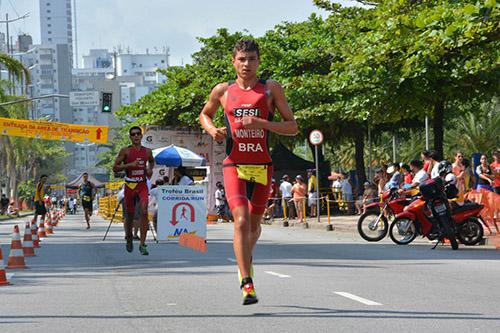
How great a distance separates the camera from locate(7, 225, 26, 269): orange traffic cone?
1471 centimetres

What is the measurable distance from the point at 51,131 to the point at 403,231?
150 ft

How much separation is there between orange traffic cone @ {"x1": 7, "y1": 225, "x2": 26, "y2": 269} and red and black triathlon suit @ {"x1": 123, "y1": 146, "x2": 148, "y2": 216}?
246 cm

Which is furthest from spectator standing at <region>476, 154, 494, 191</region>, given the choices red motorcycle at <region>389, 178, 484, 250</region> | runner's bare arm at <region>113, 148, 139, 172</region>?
runner's bare arm at <region>113, 148, 139, 172</region>

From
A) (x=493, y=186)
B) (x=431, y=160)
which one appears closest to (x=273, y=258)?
(x=431, y=160)

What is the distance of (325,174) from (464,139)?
23.1 metres

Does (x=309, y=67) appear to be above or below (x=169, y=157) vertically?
above

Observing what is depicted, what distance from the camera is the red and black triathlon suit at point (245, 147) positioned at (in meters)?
8.92

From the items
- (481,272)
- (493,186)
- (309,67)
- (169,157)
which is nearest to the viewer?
(481,272)

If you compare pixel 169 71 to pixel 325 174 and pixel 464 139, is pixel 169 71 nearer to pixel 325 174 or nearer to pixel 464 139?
pixel 325 174

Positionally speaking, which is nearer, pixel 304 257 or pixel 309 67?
pixel 304 257

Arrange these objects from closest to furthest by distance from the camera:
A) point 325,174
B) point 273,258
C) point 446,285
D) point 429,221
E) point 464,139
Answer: point 446,285
point 273,258
point 429,221
point 325,174
point 464,139

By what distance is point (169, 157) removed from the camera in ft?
111

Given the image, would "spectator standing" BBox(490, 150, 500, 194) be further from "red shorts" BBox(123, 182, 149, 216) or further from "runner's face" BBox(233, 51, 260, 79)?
"runner's face" BBox(233, 51, 260, 79)

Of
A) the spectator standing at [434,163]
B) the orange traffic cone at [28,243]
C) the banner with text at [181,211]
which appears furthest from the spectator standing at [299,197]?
the orange traffic cone at [28,243]
